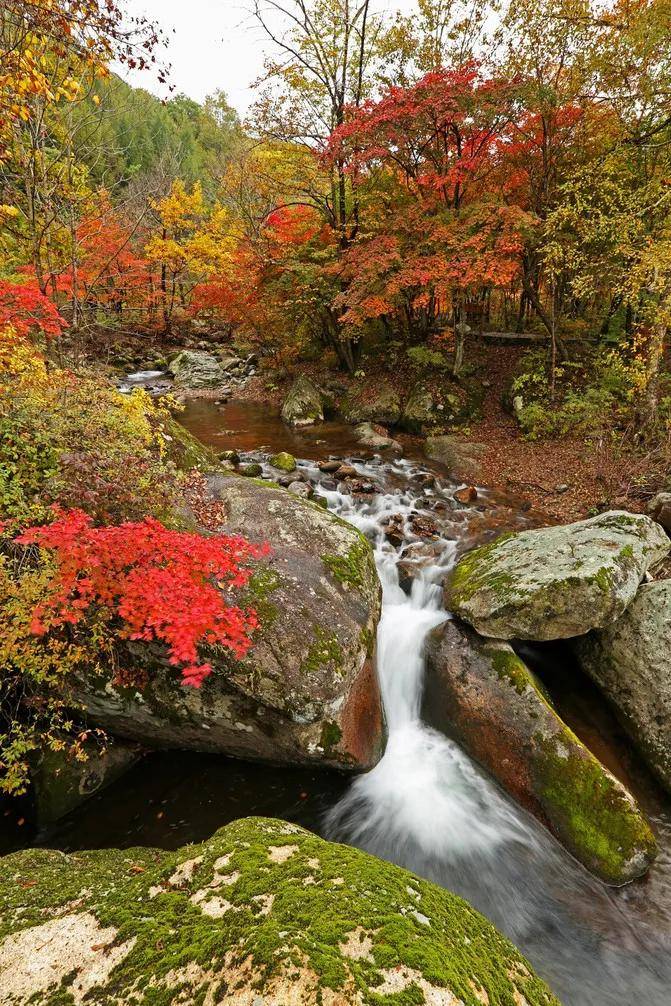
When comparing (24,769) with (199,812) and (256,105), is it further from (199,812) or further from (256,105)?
(256,105)

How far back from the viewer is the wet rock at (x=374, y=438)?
13898mm

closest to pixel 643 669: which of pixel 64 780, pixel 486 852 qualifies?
pixel 486 852

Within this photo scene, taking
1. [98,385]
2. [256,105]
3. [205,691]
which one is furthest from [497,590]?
[256,105]

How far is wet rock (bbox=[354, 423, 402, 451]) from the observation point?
1390 centimetres

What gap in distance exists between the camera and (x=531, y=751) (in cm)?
531

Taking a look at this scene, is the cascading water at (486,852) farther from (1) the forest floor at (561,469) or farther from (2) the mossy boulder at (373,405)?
(2) the mossy boulder at (373,405)

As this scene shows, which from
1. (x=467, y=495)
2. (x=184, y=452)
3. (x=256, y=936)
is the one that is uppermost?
(x=184, y=452)

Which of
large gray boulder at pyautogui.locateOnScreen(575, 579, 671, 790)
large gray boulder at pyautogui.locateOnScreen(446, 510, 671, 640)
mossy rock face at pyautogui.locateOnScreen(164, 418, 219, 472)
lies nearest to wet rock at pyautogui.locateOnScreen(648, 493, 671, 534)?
large gray boulder at pyautogui.locateOnScreen(446, 510, 671, 640)

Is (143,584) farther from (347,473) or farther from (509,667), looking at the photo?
(347,473)

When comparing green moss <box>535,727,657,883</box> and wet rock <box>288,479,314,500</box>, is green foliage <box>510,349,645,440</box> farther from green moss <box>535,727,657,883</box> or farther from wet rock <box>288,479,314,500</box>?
green moss <box>535,727,657,883</box>

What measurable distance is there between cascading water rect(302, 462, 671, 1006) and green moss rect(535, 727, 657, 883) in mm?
221

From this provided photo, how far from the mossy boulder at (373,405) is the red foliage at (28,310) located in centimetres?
981

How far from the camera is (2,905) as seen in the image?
9.41 ft

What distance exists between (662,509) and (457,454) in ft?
17.5
